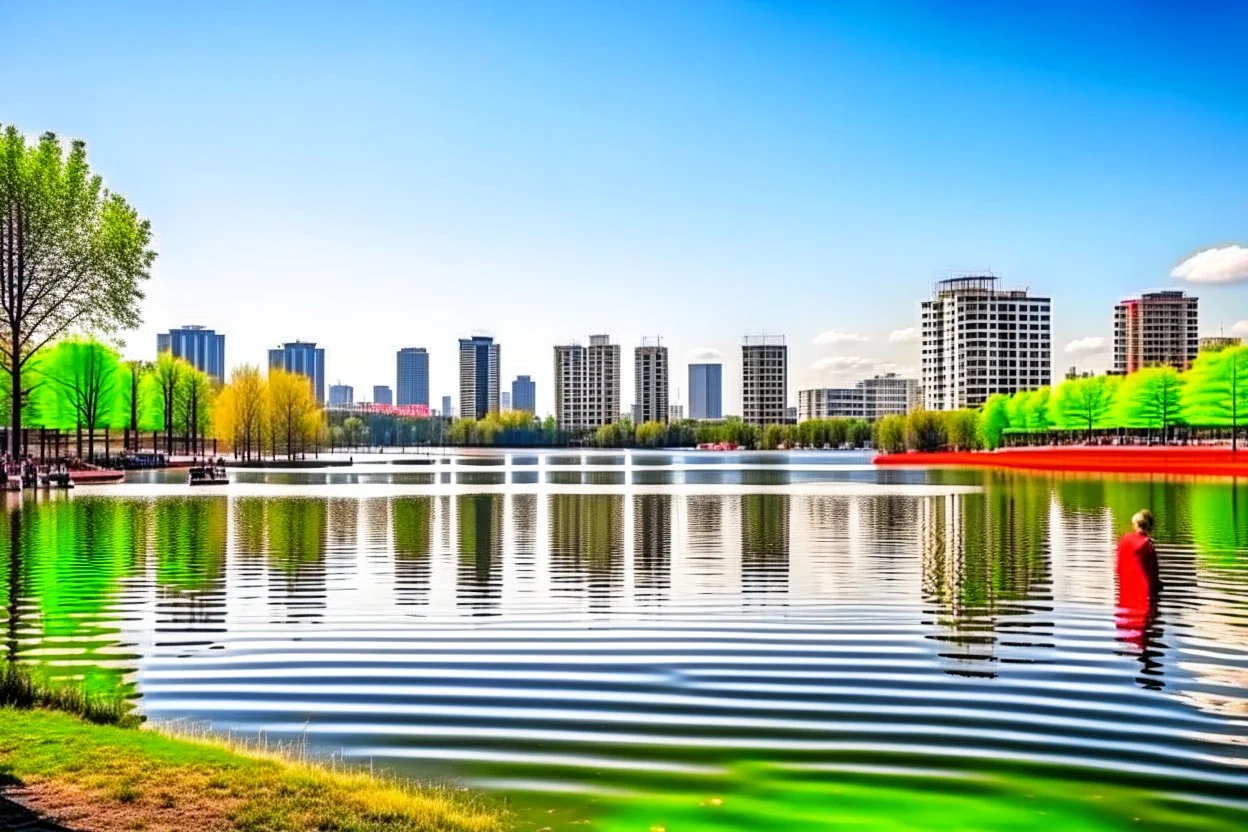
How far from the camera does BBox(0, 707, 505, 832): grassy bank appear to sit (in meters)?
8.37

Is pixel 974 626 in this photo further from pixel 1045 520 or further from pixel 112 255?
pixel 112 255

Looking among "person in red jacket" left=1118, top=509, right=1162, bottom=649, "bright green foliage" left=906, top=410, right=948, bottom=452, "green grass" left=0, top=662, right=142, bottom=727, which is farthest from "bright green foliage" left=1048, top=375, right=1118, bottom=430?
"green grass" left=0, top=662, right=142, bottom=727

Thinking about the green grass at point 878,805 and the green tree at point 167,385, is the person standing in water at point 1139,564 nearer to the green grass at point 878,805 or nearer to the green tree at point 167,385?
the green grass at point 878,805

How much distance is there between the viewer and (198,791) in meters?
9.08

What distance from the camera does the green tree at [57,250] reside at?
6056 cm

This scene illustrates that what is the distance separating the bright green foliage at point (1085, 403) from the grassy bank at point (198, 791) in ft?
485

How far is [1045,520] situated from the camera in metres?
42.7

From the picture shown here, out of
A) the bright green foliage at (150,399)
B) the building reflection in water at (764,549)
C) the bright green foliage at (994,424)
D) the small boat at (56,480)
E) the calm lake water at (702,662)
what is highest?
the bright green foliage at (150,399)

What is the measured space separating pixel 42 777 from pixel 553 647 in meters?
8.95

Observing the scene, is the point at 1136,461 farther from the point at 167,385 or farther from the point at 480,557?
the point at 167,385

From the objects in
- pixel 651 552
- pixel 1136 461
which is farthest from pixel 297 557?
pixel 1136 461

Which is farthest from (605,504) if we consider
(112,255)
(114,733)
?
(114,733)

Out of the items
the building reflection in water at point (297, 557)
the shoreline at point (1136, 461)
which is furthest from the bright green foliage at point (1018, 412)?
the building reflection in water at point (297, 557)

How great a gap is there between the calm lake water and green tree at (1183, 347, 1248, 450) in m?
81.2
